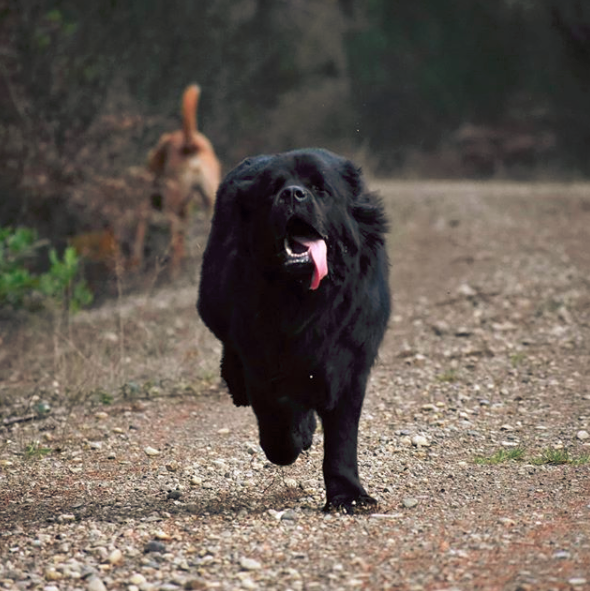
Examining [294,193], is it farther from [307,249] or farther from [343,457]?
[343,457]

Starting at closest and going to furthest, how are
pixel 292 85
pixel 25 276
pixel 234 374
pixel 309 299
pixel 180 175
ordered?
pixel 309 299 → pixel 234 374 → pixel 25 276 → pixel 180 175 → pixel 292 85

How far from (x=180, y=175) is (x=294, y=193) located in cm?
653

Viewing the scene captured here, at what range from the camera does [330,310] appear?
3594 mm

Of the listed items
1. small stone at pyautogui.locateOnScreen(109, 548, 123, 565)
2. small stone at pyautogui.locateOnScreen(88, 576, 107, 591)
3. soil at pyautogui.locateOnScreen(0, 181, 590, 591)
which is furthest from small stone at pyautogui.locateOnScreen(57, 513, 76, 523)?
small stone at pyautogui.locateOnScreen(88, 576, 107, 591)

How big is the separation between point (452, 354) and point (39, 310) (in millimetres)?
3223

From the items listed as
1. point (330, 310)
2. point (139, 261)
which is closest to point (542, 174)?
point (139, 261)

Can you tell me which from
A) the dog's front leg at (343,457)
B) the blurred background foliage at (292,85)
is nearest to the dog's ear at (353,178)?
the dog's front leg at (343,457)

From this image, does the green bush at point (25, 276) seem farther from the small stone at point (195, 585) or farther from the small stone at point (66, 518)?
the small stone at point (195, 585)

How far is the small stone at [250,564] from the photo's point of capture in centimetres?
311

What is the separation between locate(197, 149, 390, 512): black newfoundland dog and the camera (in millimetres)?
3457

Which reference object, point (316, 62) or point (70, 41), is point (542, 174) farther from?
point (70, 41)

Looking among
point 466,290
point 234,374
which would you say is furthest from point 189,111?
point 234,374

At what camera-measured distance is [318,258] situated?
3.38 meters

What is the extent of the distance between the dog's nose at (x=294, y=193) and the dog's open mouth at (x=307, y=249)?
98 mm
